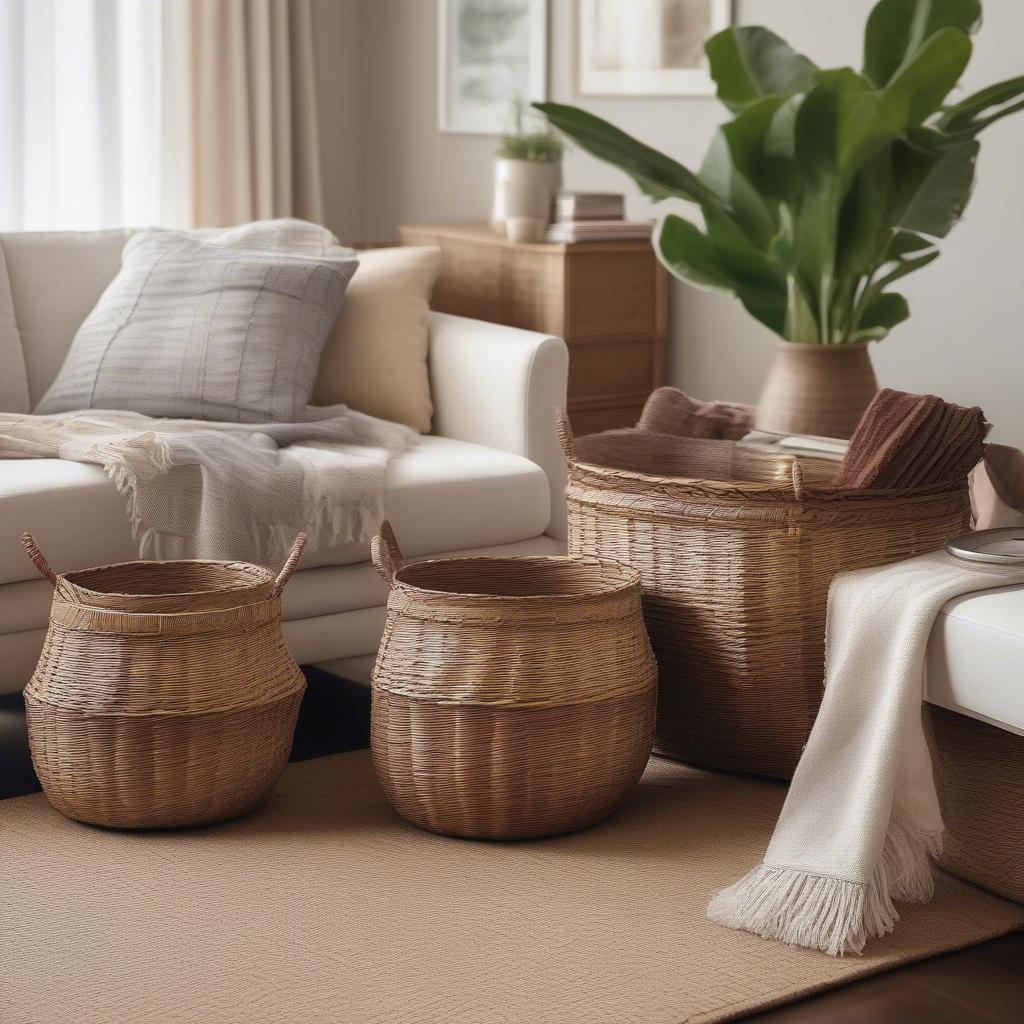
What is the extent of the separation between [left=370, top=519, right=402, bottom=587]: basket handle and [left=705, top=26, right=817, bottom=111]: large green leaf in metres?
1.05

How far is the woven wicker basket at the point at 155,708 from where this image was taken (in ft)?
6.62

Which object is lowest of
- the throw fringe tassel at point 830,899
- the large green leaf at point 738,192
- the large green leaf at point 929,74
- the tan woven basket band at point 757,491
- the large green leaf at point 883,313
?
the throw fringe tassel at point 830,899

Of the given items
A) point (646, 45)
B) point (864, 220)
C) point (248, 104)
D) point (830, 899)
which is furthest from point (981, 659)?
point (248, 104)

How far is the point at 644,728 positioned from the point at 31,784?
37.3 inches

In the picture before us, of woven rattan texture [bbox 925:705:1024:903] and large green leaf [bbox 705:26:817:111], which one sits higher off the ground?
large green leaf [bbox 705:26:817:111]

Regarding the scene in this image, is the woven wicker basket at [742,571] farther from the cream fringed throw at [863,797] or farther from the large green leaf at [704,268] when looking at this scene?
the large green leaf at [704,268]

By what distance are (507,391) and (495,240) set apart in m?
0.84

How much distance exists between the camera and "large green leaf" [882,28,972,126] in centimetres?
230

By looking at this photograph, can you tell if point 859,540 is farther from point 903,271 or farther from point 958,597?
point 903,271

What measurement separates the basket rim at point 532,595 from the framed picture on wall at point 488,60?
2.17 m

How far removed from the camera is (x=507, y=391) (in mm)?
3049

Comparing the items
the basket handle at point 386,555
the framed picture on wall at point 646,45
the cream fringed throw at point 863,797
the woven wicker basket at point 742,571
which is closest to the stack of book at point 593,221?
the framed picture on wall at point 646,45

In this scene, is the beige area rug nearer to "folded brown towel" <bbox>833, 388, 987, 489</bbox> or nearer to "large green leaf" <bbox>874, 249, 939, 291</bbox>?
"folded brown towel" <bbox>833, 388, 987, 489</bbox>

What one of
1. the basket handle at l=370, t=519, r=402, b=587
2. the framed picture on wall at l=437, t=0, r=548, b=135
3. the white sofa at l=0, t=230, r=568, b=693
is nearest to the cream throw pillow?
the white sofa at l=0, t=230, r=568, b=693
